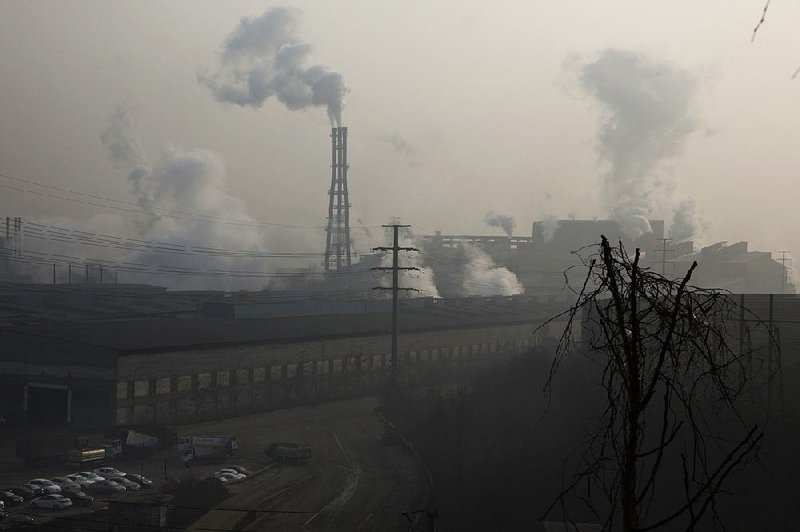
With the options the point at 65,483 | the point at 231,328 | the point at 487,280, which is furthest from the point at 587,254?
the point at 65,483

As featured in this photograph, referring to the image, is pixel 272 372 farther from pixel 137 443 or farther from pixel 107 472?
pixel 107 472

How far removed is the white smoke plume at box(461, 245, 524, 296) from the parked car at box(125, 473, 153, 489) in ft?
129

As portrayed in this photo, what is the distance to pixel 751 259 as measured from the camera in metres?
60.3

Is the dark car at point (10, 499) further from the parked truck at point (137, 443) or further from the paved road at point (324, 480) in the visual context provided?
the parked truck at point (137, 443)

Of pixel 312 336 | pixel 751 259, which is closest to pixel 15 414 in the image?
pixel 312 336

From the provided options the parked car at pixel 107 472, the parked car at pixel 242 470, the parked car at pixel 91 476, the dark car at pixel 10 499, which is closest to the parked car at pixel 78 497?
the dark car at pixel 10 499

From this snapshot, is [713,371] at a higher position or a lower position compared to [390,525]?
higher

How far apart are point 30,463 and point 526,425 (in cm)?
946

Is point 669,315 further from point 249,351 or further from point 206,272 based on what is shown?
point 206,272

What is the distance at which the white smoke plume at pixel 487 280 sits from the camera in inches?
2184

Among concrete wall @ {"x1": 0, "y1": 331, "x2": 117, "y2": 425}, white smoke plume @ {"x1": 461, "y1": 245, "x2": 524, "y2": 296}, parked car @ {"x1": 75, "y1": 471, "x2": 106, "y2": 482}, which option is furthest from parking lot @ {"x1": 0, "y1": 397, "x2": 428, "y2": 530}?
white smoke plume @ {"x1": 461, "y1": 245, "x2": 524, "y2": 296}

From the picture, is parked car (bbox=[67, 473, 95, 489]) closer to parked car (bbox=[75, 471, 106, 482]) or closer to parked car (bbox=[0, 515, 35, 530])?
parked car (bbox=[75, 471, 106, 482])

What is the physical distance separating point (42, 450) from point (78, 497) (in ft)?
11.9

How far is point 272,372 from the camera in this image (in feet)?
81.6
